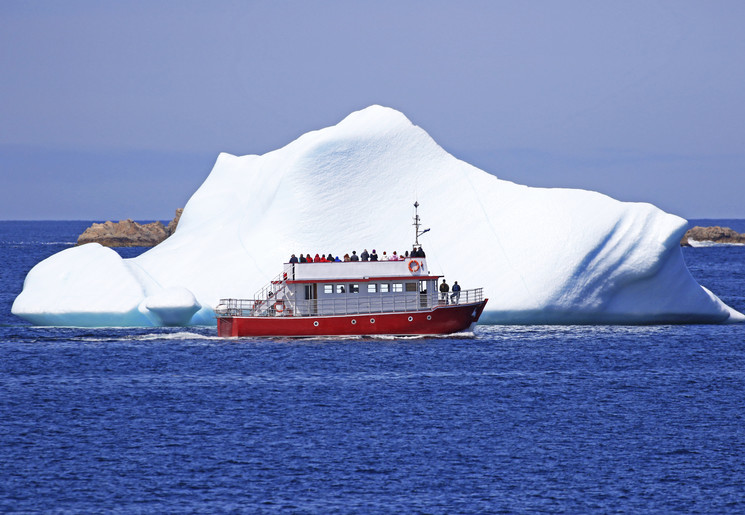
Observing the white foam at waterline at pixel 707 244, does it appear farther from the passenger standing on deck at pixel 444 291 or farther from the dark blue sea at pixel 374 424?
the passenger standing on deck at pixel 444 291

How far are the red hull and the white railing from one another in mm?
379

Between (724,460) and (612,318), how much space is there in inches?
942

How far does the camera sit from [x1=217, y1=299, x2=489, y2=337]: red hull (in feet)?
150

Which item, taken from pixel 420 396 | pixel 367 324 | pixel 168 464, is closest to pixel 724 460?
pixel 420 396

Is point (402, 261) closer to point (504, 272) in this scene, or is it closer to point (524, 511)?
point (504, 272)

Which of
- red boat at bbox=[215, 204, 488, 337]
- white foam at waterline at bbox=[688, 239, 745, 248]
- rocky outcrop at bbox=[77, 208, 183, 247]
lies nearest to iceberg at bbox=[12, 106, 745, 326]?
red boat at bbox=[215, 204, 488, 337]

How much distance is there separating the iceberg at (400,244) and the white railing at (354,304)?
2.26 m

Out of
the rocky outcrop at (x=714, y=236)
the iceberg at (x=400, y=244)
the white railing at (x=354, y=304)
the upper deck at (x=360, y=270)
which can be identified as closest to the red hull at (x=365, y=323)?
the white railing at (x=354, y=304)

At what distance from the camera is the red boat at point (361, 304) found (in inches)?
1804

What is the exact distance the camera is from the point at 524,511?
2253cm

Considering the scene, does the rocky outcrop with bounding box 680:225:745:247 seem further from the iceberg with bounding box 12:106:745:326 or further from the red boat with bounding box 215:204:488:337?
the red boat with bounding box 215:204:488:337

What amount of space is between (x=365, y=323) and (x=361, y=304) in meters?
0.87

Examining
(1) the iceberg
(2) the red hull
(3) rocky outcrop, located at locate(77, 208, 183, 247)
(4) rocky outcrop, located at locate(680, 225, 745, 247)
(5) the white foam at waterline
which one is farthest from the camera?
(4) rocky outcrop, located at locate(680, 225, 745, 247)

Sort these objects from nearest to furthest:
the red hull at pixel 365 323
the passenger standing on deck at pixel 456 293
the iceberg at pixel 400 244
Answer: the red hull at pixel 365 323 < the passenger standing on deck at pixel 456 293 < the iceberg at pixel 400 244
